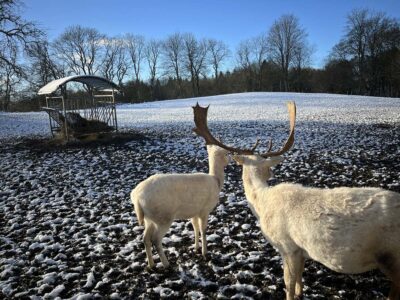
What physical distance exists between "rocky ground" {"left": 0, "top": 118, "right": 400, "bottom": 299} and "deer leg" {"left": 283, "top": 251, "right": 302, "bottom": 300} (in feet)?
1.42

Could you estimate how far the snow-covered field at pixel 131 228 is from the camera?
4543mm

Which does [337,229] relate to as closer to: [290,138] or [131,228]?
[290,138]

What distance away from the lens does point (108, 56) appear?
71688mm

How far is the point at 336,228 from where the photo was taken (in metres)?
3.18

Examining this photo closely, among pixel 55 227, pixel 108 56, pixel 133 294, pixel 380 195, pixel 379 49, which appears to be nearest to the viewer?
pixel 380 195

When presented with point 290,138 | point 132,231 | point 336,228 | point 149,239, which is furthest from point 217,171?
point 336,228

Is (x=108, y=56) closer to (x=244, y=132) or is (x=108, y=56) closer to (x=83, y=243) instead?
(x=244, y=132)

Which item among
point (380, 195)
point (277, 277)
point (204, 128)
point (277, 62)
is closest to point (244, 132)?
point (204, 128)

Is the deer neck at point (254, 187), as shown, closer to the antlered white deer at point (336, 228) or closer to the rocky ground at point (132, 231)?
the antlered white deer at point (336, 228)

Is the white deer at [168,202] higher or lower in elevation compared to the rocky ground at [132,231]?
higher

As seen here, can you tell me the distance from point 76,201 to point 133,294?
451cm

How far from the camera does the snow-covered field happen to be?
454 centimetres

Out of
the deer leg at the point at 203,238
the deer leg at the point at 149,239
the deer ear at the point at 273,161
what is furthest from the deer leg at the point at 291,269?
the deer leg at the point at 149,239

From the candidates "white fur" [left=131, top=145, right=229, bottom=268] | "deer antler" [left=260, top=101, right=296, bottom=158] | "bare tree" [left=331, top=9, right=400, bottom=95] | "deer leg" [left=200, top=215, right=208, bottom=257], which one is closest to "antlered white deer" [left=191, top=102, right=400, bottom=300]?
"deer antler" [left=260, top=101, right=296, bottom=158]
